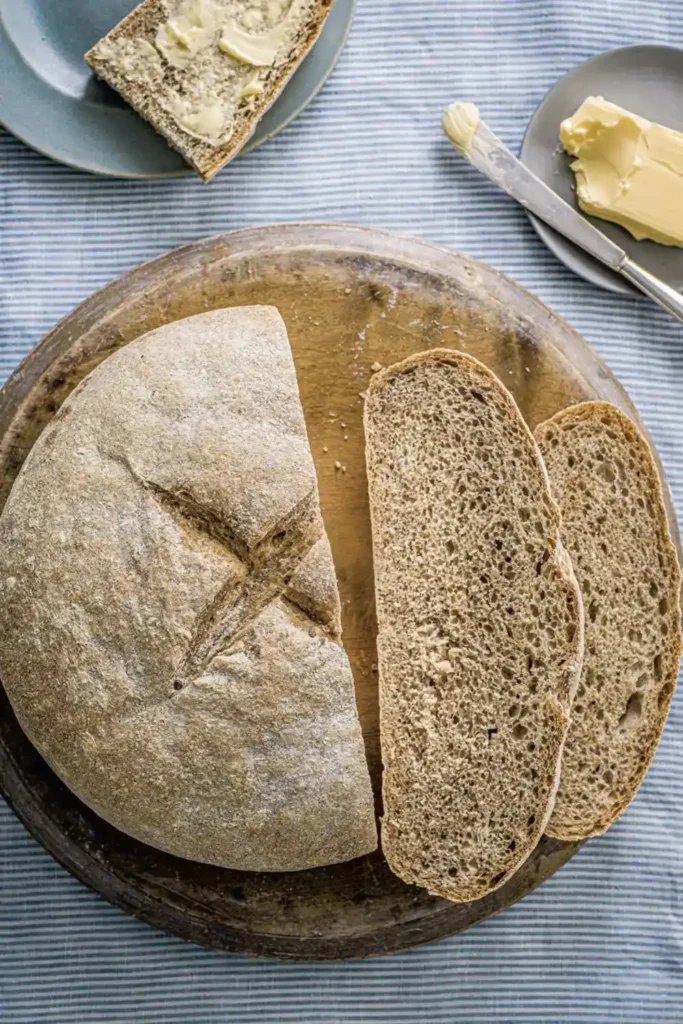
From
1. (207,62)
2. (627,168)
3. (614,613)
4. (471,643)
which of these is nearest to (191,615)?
(471,643)

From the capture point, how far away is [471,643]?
2.45m

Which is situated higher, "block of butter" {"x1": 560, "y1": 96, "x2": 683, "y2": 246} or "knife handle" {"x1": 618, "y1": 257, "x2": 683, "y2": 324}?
"block of butter" {"x1": 560, "y1": 96, "x2": 683, "y2": 246}

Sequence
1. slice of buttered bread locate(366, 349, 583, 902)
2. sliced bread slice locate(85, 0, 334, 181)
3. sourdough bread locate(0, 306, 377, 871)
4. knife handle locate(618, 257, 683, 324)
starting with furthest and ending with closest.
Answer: knife handle locate(618, 257, 683, 324) < sliced bread slice locate(85, 0, 334, 181) < slice of buttered bread locate(366, 349, 583, 902) < sourdough bread locate(0, 306, 377, 871)

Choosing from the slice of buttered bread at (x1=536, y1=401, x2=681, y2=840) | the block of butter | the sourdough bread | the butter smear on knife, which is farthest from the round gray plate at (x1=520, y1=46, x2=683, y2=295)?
the sourdough bread

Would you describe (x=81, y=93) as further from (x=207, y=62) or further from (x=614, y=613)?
(x=614, y=613)

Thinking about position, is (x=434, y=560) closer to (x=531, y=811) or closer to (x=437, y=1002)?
(x=531, y=811)

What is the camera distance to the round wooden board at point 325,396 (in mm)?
2568

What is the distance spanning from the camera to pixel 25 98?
2719 mm

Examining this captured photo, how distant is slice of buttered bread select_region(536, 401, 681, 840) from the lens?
8.36 feet

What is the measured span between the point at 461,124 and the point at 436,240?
0.34 meters

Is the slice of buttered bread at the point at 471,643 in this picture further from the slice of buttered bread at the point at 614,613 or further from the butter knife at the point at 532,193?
the butter knife at the point at 532,193

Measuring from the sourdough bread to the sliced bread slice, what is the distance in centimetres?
70

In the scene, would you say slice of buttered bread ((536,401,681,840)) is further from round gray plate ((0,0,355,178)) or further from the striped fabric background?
round gray plate ((0,0,355,178))

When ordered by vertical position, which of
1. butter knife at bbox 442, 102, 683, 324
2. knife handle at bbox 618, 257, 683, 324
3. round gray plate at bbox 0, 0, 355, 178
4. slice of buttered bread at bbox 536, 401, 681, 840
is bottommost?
slice of buttered bread at bbox 536, 401, 681, 840
